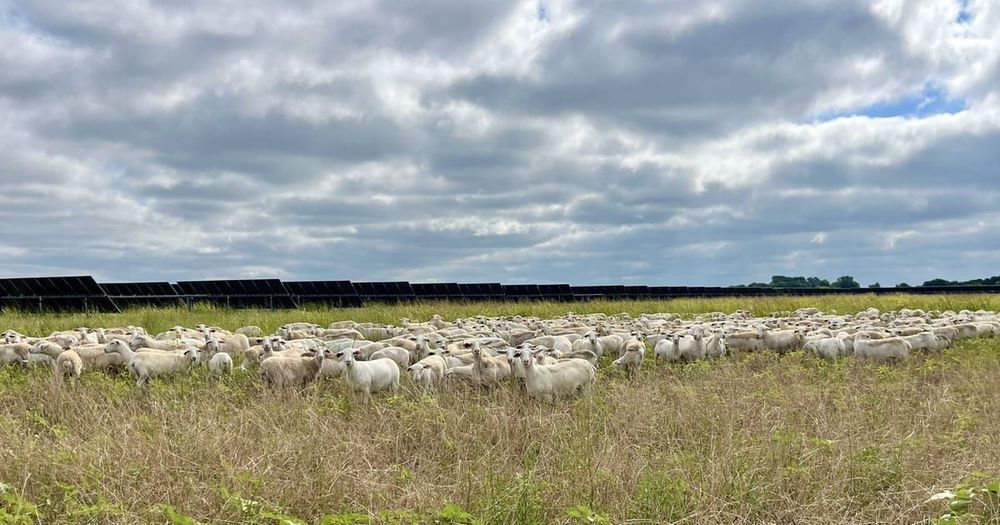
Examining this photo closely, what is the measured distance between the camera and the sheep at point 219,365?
11.6 metres

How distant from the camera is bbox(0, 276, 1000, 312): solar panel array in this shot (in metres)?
30.6

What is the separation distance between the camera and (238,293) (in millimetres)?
35250

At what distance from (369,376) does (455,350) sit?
7.87 ft

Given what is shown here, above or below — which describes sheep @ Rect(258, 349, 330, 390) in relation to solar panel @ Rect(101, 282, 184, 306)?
below

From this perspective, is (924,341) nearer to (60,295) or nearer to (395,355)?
(395,355)

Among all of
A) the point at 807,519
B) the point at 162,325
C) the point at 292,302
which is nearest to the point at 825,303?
the point at 292,302

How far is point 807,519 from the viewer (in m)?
5.65

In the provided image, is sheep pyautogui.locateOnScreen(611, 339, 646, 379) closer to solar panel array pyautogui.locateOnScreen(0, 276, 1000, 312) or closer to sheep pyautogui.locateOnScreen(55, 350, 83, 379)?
sheep pyautogui.locateOnScreen(55, 350, 83, 379)

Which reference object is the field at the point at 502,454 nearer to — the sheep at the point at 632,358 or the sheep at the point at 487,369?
the sheep at the point at 487,369

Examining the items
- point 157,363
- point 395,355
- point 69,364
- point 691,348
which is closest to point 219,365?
point 157,363

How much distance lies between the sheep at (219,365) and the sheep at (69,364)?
200 centimetres

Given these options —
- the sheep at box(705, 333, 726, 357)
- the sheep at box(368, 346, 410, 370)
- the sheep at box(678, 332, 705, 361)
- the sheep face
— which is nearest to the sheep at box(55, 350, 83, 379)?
the sheep face

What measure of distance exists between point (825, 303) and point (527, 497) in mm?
30721

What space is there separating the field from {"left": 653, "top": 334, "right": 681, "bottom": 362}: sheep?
293 centimetres
